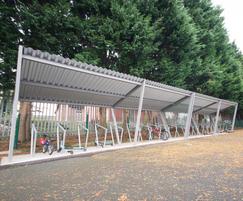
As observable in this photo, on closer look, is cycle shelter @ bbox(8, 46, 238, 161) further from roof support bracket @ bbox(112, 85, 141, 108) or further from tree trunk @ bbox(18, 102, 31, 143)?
tree trunk @ bbox(18, 102, 31, 143)

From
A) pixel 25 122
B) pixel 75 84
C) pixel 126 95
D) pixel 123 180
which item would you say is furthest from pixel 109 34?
pixel 123 180

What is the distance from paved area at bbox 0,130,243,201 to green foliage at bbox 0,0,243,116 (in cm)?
377

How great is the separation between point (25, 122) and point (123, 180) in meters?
5.12

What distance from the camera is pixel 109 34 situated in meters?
7.66

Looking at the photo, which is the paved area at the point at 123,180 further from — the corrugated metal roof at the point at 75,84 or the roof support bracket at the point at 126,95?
the roof support bracket at the point at 126,95

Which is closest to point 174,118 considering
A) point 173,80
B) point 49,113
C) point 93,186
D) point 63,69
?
point 173,80

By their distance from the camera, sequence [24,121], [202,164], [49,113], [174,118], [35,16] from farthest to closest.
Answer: [174,118] → [49,113] → [24,121] → [35,16] → [202,164]

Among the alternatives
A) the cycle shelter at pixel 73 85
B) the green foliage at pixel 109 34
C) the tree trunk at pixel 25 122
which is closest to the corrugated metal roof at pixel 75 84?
the cycle shelter at pixel 73 85

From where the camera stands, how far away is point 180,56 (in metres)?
10.1

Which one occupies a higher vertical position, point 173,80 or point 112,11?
point 112,11

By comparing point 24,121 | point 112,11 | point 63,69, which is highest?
point 112,11

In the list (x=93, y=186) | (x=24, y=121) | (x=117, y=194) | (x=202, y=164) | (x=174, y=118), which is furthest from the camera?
(x=174, y=118)

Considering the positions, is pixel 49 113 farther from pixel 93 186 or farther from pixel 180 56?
pixel 180 56

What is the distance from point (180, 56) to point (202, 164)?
6.36 m
